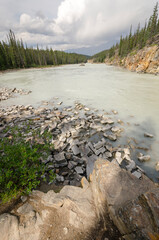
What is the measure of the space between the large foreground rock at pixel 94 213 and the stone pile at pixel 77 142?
1219mm

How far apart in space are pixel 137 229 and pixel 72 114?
790 centimetres

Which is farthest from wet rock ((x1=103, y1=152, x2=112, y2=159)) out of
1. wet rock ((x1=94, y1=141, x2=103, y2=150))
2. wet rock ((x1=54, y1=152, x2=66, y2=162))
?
wet rock ((x1=54, y1=152, x2=66, y2=162))

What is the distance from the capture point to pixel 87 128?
6797mm

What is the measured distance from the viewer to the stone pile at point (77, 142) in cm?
414

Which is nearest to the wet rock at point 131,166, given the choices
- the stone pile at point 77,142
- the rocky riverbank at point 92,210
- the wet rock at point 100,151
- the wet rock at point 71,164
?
the stone pile at point 77,142

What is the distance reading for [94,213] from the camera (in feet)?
7.14

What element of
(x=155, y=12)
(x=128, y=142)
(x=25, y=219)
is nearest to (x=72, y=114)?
(x=128, y=142)

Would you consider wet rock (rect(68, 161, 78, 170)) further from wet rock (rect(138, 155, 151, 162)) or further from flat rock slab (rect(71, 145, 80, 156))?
wet rock (rect(138, 155, 151, 162))

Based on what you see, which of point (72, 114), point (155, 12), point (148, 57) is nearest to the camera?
point (72, 114)

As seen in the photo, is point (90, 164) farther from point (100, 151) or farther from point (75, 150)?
point (75, 150)

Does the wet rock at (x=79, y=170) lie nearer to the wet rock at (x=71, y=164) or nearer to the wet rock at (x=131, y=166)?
the wet rock at (x=71, y=164)

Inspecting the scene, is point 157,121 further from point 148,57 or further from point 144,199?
point 148,57

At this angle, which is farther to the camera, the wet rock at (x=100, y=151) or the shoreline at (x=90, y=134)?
the wet rock at (x=100, y=151)

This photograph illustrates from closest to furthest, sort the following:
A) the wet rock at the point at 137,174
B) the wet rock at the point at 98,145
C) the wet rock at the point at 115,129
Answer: the wet rock at the point at 137,174 → the wet rock at the point at 98,145 → the wet rock at the point at 115,129
